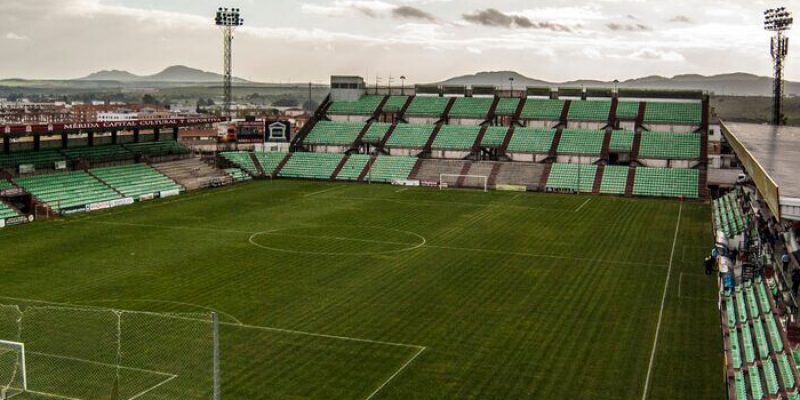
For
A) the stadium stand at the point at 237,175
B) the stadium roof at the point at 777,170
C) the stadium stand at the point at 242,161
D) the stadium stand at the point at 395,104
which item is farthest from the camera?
the stadium stand at the point at 395,104

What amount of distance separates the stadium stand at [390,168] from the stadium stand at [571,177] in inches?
537

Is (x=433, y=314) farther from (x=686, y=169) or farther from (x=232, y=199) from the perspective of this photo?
(x=686, y=169)

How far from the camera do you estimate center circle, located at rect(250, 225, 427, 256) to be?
40.2 meters

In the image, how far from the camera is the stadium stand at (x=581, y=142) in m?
73.9

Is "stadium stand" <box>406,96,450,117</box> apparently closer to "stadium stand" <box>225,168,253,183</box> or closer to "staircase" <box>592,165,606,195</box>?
"staircase" <box>592,165,606,195</box>

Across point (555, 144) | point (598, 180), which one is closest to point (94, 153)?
point (555, 144)

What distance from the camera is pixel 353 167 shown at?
76188 mm

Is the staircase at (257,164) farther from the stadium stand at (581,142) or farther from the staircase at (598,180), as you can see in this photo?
the staircase at (598,180)

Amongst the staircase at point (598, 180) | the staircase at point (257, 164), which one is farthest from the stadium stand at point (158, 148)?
the staircase at point (598, 180)

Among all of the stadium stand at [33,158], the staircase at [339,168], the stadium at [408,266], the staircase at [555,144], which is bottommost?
the stadium at [408,266]

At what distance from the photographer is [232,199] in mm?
60250

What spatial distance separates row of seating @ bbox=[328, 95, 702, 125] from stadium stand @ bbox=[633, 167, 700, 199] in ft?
36.3

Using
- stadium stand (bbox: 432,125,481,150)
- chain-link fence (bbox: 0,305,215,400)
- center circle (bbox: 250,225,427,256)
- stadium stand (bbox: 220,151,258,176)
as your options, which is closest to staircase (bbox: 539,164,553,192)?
stadium stand (bbox: 432,125,481,150)

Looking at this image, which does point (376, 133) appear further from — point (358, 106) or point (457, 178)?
point (457, 178)
